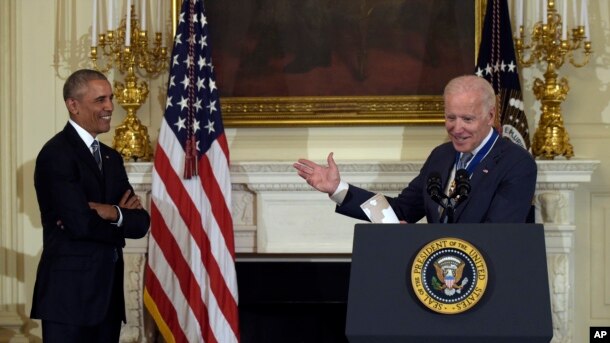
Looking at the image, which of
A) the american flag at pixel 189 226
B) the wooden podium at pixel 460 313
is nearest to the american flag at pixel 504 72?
the american flag at pixel 189 226

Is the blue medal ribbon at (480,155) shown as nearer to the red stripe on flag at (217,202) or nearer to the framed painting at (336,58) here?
the red stripe on flag at (217,202)

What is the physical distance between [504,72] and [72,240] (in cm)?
300

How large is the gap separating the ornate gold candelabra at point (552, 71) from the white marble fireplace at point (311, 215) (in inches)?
5.6

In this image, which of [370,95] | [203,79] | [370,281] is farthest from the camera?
[370,95]

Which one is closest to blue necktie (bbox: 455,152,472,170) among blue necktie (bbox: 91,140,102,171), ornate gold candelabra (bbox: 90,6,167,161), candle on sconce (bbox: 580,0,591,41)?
blue necktie (bbox: 91,140,102,171)

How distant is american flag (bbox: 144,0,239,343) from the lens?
20.2 ft

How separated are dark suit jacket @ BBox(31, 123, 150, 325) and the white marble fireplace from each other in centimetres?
170

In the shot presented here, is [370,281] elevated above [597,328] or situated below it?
above

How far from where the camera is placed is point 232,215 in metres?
6.50

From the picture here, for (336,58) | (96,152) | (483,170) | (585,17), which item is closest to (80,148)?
(96,152)

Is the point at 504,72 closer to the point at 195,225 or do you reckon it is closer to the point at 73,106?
the point at 195,225

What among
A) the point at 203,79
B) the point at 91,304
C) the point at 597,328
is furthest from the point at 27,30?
the point at 597,328

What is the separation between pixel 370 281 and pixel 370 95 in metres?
3.86

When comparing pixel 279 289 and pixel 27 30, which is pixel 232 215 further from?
pixel 27 30
